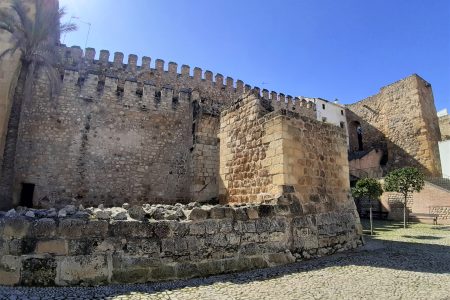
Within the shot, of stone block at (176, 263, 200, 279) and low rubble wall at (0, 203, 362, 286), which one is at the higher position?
low rubble wall at (0, 203, 362, 286)

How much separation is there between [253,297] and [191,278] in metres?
1.02

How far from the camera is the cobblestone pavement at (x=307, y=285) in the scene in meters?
3.18

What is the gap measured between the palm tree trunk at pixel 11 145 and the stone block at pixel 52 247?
9771 millimetres

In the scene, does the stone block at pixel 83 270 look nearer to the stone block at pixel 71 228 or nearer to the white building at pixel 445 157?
the stone block at pixel 71 228

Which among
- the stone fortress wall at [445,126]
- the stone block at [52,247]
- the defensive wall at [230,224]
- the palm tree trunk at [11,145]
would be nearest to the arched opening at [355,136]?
the stone fortress wall at [445,126]

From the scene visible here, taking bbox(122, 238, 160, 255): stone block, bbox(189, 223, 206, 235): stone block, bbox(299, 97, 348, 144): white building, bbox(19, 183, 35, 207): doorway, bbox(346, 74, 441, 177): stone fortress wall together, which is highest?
bbox(299, 97, 348, 144): white building

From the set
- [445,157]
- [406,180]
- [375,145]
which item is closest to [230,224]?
[406,180]

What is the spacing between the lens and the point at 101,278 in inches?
137

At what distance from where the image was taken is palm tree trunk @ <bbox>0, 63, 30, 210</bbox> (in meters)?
11.2

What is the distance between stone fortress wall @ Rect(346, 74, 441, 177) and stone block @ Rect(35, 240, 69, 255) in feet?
76.1

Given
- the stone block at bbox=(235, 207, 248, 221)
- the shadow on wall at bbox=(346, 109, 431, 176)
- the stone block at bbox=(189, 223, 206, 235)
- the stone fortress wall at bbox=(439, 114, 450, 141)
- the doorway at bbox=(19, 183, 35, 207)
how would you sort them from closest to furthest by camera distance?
the stone block at bbox=(189, 223, 206, 235) < the stone block at bbox=(235, 207, 248, 221) < the doorway at bbox=(19, 183, 35, 207) < the shadow on wall at bbox=(346, 109, 431, 176) < the stone fortress wall at bbox=(439, 114, 450, 141)

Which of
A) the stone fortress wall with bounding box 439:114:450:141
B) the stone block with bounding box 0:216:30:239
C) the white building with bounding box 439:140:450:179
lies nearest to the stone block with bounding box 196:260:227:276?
the stone block with bounding box 0:216:30:239

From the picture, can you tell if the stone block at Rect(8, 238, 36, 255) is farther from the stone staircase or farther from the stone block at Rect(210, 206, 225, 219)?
the stone staircase

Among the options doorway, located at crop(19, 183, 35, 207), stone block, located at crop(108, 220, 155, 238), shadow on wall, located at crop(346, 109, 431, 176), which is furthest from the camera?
shadow on wall, located at crop(346, 109, 431, 176)
